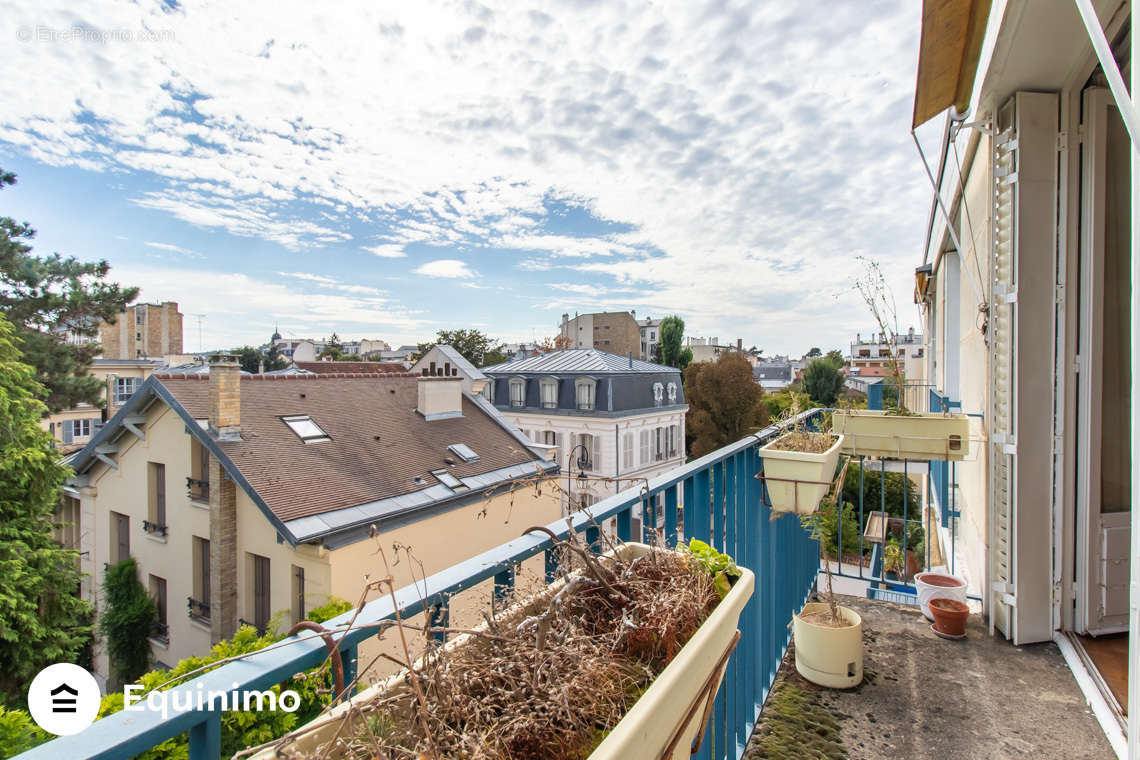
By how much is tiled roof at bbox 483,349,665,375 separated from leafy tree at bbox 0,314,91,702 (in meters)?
13.3

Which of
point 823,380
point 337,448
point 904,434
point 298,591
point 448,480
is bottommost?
point 298,591

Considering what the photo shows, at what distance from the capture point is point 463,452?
13648 mm

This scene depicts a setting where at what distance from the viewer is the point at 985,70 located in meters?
2.00

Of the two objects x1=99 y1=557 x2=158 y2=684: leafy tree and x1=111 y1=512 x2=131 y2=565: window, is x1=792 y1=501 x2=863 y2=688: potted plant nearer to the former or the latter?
x1=99 y1=557 x2=158 y2=684: leafy tree

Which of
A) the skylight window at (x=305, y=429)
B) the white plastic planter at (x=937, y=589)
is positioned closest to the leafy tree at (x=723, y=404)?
the skylight window at (x=305, y=429)

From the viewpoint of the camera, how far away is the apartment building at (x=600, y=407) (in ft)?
62.7

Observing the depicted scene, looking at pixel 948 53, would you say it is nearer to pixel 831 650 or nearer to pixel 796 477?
pixel 796 477

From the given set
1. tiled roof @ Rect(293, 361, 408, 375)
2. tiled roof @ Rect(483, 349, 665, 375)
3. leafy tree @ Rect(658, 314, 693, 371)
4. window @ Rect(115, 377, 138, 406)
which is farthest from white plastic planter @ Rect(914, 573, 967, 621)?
window @ Rect(115, 377, 138, 406)

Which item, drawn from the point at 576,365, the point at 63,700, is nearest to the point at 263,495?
the point at 63,700

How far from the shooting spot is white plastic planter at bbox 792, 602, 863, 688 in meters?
1.94

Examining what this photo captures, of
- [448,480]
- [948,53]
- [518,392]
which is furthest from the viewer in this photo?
[518,392]

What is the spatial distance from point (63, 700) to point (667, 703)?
67cm

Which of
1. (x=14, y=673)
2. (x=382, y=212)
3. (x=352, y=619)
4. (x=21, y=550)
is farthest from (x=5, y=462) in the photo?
(x=382, y=212)

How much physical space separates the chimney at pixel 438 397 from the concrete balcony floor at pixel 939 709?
13.3 m
